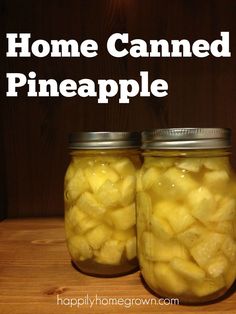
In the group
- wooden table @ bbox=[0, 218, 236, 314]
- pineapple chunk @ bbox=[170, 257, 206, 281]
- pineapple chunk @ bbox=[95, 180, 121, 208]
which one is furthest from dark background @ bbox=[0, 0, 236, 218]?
pineapple chunk @ bbox=[170, 257, 206, 281]

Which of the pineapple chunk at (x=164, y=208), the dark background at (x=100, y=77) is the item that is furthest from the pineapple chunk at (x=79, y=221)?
the dark background at (x=100, y=77)

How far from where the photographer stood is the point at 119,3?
2.54 ft

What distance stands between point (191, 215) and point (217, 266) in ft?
0.22

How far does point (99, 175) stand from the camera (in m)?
0.50

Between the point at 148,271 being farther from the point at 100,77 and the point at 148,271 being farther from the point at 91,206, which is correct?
the point at 100,77

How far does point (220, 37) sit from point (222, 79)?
9 centimetres

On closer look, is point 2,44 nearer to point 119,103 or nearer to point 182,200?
point 119,103

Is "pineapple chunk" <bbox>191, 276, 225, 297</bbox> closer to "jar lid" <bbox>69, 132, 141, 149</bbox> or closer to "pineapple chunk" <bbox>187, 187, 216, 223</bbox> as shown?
"pineapple chunk" <bbox>187, 187, 216, 223</bbox>

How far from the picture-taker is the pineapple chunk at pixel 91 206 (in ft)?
1.60

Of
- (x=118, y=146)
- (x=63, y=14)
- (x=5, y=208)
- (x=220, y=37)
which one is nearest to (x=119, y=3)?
(x=63, y=14)

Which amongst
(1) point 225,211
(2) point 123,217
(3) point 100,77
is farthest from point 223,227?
(3) point 100,77

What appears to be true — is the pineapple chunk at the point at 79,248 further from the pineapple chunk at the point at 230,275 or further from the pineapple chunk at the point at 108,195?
the pineapple chunk at the point at 230,275

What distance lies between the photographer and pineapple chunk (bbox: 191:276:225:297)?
406 mm

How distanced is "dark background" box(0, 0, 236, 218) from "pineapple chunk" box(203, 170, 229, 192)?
387 millimetres
